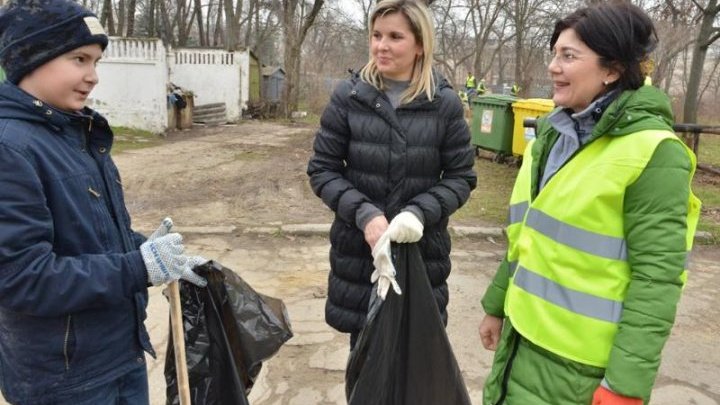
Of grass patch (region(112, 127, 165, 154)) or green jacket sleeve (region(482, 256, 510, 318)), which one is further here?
grass patch (region(112, 127, 165, 154))

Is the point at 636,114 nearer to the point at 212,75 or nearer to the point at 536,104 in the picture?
the point at 536,104

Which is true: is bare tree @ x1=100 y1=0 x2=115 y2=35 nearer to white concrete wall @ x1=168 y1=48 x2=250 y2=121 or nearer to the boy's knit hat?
white concrete wall @ x1=168 y1=48 x2=250 y2=121

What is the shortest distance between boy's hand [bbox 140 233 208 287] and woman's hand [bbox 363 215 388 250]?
657mm

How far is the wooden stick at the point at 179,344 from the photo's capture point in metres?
1.86

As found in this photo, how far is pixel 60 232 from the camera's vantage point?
1.63m

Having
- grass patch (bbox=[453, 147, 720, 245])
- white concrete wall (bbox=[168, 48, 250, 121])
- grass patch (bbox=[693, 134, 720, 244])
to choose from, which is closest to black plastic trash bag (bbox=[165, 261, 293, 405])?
grass patch (bbox=[453, 147, 720, 245])

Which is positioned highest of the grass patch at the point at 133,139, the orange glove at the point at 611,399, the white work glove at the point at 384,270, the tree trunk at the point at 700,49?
the tree trunk at the point at 700,49

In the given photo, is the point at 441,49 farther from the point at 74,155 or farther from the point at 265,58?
the point at 74,155

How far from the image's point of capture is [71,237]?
1.65 meters

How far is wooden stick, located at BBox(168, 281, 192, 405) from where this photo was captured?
1.86 m

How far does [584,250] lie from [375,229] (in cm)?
75

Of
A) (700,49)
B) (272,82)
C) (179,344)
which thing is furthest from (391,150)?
(272,82)

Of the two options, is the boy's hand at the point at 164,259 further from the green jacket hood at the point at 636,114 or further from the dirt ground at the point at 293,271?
the dirt ground at the point at 293,271

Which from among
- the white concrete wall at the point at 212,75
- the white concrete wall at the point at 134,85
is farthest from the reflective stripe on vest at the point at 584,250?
the white concrete wall at the point at 212,75
